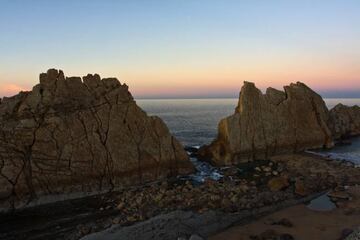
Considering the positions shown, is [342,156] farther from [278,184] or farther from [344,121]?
[344,121]

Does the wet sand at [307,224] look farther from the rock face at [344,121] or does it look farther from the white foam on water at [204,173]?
the rock face at [344,121]

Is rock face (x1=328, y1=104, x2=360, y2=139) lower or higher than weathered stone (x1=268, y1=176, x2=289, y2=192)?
higher

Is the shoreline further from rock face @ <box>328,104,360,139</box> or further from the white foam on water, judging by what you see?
rock face @ <box>328,104,360,139</box>

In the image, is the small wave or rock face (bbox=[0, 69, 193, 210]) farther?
the small wave

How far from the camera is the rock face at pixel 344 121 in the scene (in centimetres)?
6594

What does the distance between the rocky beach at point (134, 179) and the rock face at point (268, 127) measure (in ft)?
0.85

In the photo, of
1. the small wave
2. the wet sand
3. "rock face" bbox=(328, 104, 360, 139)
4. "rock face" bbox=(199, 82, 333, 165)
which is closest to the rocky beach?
the wet sand

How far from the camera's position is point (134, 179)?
36.6 m

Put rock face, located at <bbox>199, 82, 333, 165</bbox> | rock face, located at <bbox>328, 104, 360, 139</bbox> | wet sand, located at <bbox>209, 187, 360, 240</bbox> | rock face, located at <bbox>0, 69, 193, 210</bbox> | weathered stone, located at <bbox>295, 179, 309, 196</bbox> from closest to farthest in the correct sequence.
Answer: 1. wet sand, located at <bbox>209, 187, 360, 240</bbox>
2. rock face, located at <bbox>0, 69, 193, 210</bbox>
3. weathered stone, located at <bbox>295, 179, 309, 196</bbox>
4. rock face, located at <bbox>199, 82, 333, 165</bbox>
5. rock face, located at <bbox>328, 104, 360, 139</bbox>

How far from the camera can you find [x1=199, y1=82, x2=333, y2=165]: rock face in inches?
1828

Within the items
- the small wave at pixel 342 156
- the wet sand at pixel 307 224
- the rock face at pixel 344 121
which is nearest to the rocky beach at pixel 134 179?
the wet sand at pixel 307 224

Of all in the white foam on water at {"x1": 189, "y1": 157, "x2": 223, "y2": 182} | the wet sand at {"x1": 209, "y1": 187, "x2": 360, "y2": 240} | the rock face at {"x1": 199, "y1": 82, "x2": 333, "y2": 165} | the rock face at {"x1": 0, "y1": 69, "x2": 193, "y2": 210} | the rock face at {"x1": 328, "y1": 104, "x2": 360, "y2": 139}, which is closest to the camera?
the wet sand at {"x1": 209, "y1": 187, "x2": 360, "y2": 240}

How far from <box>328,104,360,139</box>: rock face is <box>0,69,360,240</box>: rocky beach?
22.4 metres

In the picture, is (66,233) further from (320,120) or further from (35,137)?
(320,120)
